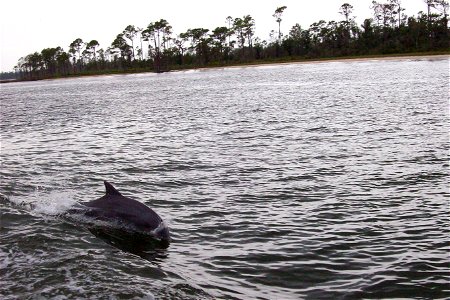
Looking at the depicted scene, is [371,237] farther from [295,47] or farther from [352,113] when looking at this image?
[295,47]

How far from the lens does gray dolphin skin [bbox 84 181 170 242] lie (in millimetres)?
10664

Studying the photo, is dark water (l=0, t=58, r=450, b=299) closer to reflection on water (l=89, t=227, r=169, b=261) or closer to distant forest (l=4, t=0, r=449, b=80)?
reflection on water (l=89, t=227, r=169, b=261)

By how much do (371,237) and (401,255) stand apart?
3.15 feet

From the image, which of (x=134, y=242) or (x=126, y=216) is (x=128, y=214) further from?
(x=134, y=242)

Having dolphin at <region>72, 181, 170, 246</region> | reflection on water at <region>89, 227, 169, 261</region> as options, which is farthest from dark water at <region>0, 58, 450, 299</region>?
dolphin at <region>72, 181, 170, 246</region>

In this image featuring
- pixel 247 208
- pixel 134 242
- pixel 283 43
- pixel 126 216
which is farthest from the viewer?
pixel 283 43

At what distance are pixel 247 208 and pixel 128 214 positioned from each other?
10.6ft

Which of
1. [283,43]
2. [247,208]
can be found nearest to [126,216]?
[247,208]

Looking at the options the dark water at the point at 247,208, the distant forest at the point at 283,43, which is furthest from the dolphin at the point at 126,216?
the distant forest at the point at 283,43

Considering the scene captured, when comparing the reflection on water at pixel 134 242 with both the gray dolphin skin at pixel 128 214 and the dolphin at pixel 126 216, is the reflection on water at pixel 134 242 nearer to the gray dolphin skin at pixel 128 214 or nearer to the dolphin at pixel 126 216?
the dolphin at pixel 126 216

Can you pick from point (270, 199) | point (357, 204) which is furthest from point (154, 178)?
point (357, 204)

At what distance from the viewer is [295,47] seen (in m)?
146

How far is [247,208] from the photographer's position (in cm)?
1254

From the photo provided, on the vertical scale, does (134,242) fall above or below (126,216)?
below
